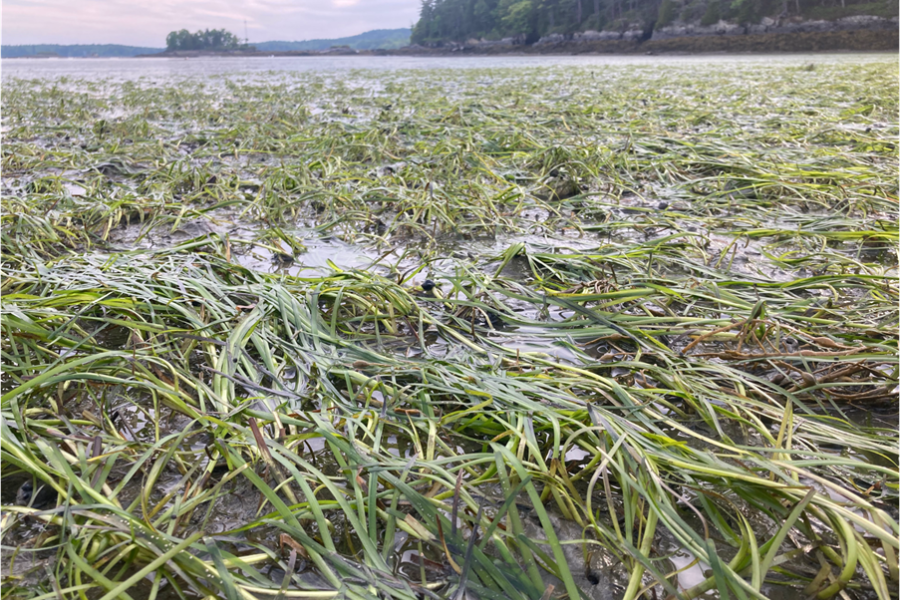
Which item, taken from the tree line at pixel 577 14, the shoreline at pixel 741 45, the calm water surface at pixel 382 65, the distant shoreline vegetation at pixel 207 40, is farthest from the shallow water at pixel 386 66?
the distant shoreline vegetation at pixel 207 40

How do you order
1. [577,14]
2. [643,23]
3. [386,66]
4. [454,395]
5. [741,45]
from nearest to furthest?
[454,395]
[386,66]
[741,45]
[643,23]
[577,14]

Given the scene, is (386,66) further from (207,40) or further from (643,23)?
(207,40)

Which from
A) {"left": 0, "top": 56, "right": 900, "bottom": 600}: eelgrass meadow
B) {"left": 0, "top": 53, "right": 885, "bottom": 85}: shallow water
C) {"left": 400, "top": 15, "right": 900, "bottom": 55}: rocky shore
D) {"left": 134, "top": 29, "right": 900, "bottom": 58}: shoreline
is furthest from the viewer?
{"left": 400, "top": 15, "right": 900, "bottom": 55}: rocky shore

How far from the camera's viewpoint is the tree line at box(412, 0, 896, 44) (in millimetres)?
41938

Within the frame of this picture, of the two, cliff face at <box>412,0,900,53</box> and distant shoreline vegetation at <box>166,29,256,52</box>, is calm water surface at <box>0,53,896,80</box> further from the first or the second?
distant shoreline vegetation at <box>166,29,256,52</box>

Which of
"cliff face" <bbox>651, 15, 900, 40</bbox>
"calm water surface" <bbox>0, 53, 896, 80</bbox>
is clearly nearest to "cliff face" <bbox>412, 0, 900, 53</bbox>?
"cliff face" <bbox>651, 15, 900, 40</bbox>

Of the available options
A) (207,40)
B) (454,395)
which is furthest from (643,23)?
(207,40)

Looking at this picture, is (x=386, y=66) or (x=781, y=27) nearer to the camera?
(x=386, y=66)

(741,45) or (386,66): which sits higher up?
(741,45)

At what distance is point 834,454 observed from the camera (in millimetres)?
1067

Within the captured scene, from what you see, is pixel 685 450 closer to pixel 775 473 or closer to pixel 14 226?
pixel 775 473

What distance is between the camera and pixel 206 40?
300ft

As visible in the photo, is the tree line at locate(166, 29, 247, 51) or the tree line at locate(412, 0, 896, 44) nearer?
the tree line at locate(412, 0, 896, 44)

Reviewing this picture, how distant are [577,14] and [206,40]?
7012 centimetres
